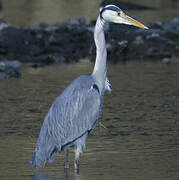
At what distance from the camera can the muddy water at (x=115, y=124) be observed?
25.7ft

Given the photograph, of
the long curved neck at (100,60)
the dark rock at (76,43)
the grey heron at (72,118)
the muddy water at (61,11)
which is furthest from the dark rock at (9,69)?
the muddy water at (61,11)

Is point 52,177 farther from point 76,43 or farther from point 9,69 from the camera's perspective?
point 76,43

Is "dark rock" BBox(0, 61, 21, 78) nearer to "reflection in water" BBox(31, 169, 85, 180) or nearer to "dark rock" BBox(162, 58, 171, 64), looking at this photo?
"dark rock" BBox(162, 58, 171, 64)

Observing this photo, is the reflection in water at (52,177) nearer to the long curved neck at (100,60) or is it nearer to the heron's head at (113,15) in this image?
the long curved neck at (100,60)

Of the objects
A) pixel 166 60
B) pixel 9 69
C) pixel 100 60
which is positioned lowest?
pixel 166 60

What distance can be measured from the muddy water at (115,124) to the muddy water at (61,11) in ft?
26.8

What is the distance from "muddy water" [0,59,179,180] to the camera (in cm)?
785

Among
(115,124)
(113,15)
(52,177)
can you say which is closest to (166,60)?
(115,124)

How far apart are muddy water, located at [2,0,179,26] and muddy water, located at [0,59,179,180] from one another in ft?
26.8

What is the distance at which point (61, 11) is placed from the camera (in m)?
26.5

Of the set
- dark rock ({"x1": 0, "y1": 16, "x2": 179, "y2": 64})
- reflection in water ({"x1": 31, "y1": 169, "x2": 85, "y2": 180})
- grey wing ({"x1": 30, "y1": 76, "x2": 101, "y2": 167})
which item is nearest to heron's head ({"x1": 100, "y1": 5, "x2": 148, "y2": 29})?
grey wing ({"x1": 30, "y1": 76, "x2": 101, "y2": 167})

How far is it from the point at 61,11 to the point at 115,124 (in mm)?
16997

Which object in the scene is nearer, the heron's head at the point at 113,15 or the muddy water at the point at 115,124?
the muddy water at the point at 115,124

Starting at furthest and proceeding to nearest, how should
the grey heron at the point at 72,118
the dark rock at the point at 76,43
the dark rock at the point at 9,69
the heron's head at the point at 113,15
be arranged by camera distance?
1. the dark rock at the point at 76,43
2. the dark rock at the point at 9,69
3. the heron's head at the point at 113,15
4. the grey heron at the point at 72,118
